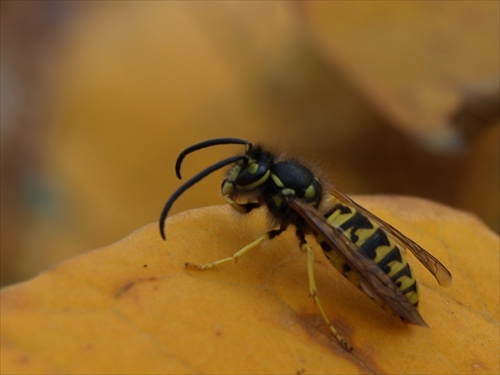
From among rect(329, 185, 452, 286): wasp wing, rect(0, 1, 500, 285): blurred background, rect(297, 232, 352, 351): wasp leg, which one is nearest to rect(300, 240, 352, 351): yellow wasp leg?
rect(297, 232, 352, 351): wasp leg

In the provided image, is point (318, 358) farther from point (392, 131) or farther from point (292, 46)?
point (292, 46)

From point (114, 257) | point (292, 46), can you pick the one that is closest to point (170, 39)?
point (292, 46)

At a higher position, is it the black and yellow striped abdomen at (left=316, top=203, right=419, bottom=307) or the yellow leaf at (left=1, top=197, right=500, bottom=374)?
the black and yellow striped abdomen at (left=316, top=203, right=419, bottom=307)

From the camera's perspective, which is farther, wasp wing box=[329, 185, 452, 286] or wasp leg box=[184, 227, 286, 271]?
wasp wing box=[329, 185, 452, 286]

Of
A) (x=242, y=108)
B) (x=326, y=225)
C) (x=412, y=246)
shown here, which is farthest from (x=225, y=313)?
(x=242, y=108)

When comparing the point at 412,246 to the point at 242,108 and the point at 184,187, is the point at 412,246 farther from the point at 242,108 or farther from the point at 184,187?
the point at 242,108

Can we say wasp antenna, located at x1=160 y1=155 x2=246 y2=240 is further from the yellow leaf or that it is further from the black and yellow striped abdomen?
the black and yellow striped abdomen
